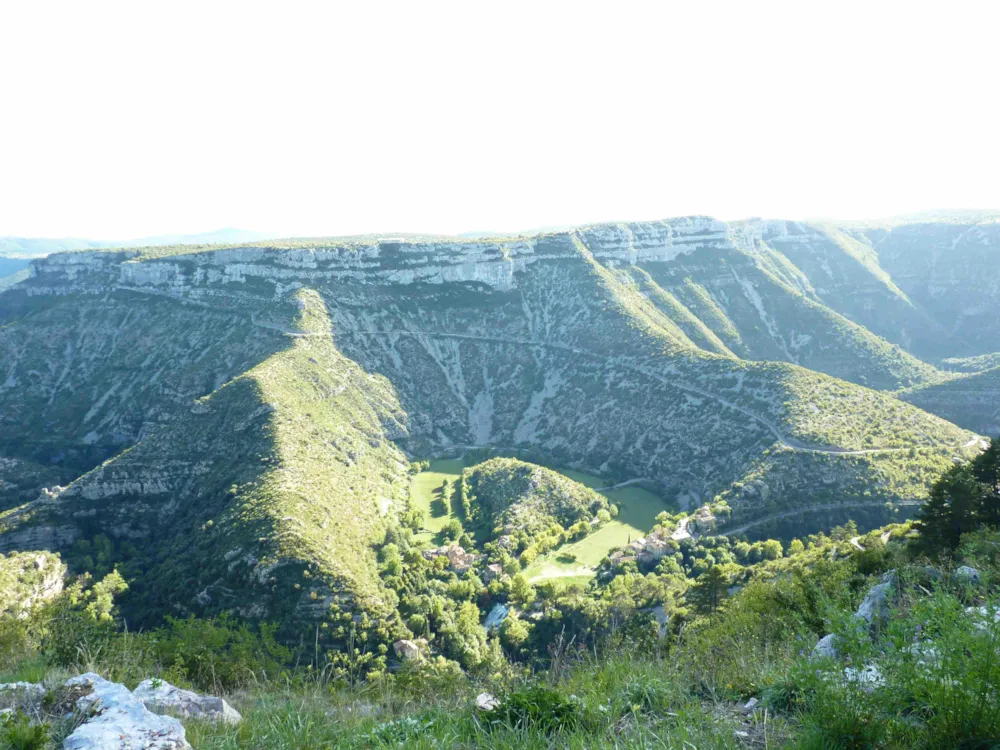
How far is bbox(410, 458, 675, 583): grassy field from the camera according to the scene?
53.5 metres

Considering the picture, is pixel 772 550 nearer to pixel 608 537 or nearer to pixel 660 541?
pixel 660 541

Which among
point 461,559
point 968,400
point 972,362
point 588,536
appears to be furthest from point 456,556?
point 972,362

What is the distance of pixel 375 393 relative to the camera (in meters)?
89.0

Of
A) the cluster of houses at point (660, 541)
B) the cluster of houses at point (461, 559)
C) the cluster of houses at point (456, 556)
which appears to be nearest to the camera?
the cluster of houses at point (660, 541)

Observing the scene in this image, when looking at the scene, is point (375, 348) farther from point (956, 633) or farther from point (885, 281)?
point (885, 281)

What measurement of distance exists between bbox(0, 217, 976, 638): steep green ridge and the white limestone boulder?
29682 mm

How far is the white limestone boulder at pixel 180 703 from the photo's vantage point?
32.2 ft

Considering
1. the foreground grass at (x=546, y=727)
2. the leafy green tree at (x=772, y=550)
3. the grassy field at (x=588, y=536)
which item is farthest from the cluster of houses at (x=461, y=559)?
the foreground grass at (x=546, y=727)

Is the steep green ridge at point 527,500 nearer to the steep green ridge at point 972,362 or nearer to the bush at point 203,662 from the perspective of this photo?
the bush at point 203,662

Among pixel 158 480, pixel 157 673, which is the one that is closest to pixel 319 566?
pixel 158 480

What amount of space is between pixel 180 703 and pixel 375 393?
262 ft

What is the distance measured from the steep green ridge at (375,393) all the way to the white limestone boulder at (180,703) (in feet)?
97.4

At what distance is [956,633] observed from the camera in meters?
5.57

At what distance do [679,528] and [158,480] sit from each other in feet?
169
